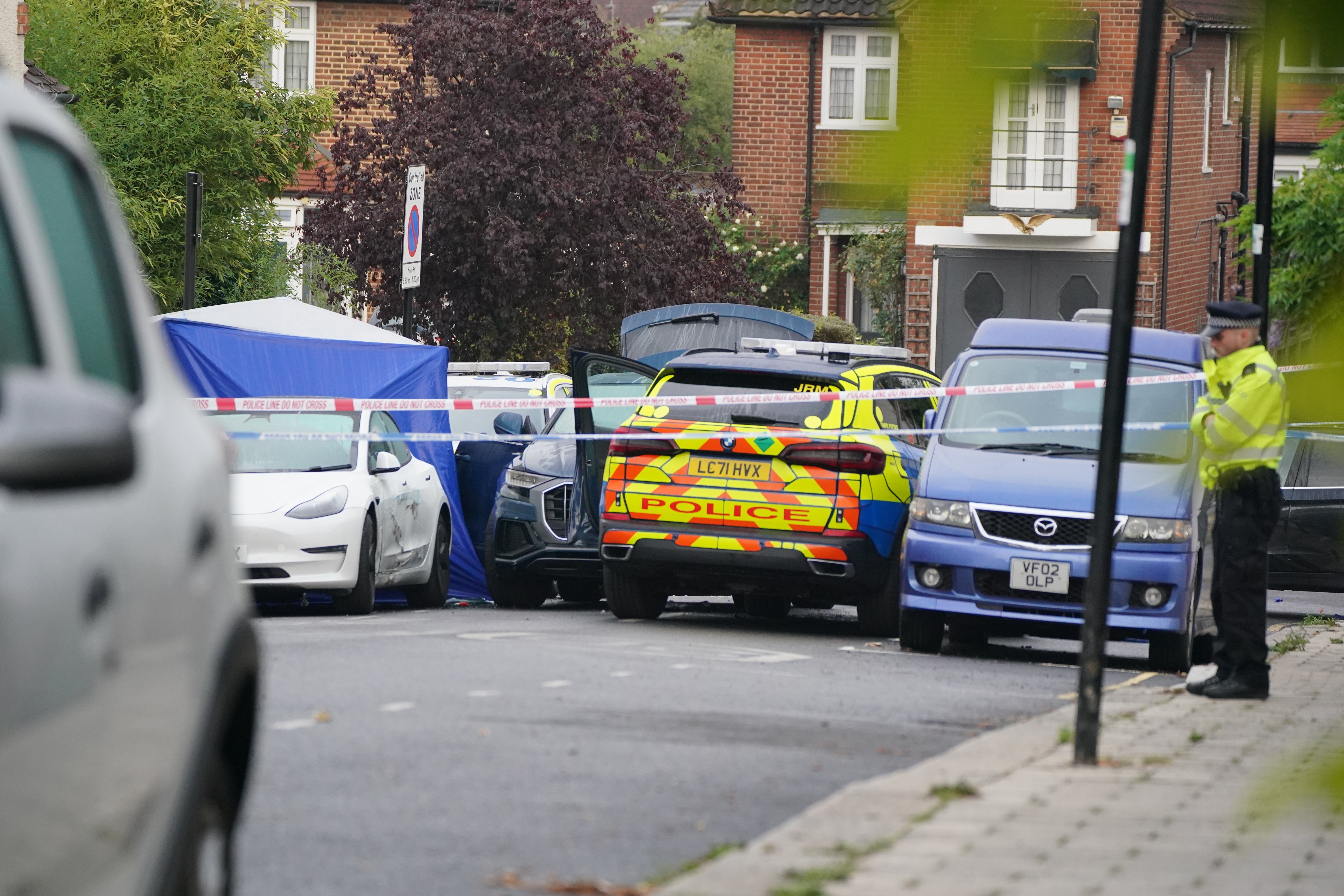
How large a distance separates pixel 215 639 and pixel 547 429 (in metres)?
11.8

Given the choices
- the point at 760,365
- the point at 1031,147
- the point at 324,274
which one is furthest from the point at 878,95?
the point at 324,274

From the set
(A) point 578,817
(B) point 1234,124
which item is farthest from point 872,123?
(A) point 578,817

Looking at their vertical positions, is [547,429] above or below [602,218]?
below

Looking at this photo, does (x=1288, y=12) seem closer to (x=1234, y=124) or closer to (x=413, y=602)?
(x=1234, y=124)

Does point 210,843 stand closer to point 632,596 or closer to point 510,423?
point 632,596

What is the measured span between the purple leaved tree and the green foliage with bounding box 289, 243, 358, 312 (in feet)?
0.62

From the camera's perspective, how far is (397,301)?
28125 mm

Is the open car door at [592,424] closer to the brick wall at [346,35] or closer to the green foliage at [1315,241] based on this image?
the green foliage at [1315,241]

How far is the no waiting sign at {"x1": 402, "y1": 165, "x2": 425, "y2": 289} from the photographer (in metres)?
16.7

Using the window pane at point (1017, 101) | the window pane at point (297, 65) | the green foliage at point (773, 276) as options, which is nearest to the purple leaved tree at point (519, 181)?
the green foliage at point (773, 276)

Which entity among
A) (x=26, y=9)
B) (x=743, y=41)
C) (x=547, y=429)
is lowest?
(x=547, y=429)

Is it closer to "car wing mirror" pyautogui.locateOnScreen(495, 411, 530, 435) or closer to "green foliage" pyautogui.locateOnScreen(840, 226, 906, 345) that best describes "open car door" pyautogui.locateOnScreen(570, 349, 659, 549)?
"car wing mirror" pyautogui.locateOnScreen(495, 411, 530, 435)

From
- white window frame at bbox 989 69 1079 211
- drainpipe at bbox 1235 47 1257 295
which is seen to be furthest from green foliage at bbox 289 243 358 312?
white window frame at bbox 989 69 1079 211

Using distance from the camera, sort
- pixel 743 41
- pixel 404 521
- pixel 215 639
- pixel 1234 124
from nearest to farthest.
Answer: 1. pixel 1234 124
2. pixel 215 639
3. pixel 743 41
4. pixel 404 521
